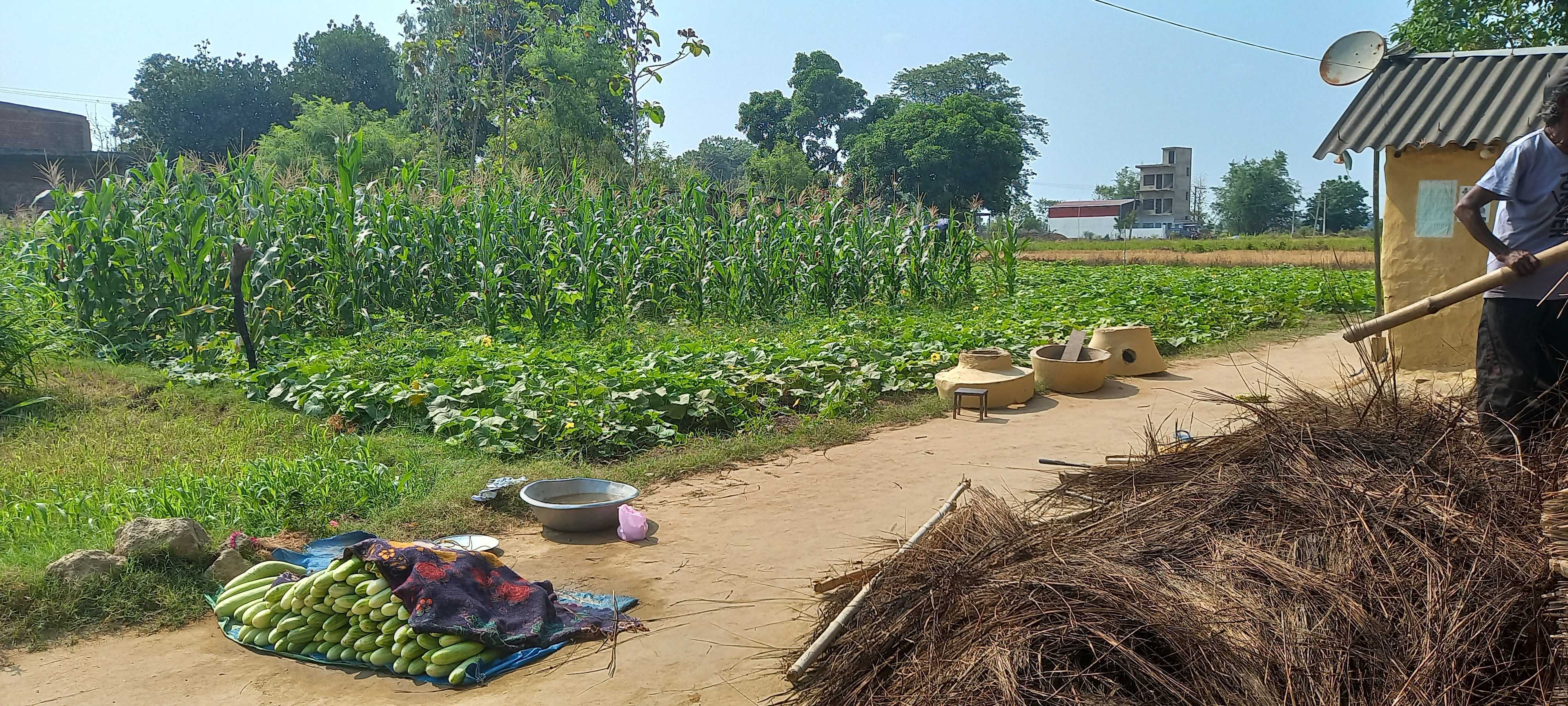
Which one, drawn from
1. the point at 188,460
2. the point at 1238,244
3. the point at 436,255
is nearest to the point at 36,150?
→ the point at 436,255

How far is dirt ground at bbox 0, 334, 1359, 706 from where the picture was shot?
126 inches

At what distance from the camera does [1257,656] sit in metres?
2.07

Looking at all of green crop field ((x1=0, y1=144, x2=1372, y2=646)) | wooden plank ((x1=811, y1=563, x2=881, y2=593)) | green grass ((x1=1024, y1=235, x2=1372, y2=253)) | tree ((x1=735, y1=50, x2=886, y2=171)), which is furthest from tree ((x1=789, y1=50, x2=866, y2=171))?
wooden plank ((x1=811, y1=563, x2=881, y2=593))

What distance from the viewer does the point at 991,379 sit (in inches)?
293

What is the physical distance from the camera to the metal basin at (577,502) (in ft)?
15.4

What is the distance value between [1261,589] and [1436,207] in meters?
6.68

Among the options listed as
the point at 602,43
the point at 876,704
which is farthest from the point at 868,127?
the point at 876,704

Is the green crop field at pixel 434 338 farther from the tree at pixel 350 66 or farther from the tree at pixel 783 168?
the tree at pixel 350 66

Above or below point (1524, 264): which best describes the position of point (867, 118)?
above

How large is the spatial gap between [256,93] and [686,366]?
46.1 m

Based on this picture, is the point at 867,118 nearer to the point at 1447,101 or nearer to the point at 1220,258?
the point at 1220,258

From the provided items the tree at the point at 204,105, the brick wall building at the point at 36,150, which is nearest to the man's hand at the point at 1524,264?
the brick wall building at the point at 36,150

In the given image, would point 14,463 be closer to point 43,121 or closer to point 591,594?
point 591,594

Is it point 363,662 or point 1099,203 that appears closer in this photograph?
point 363,662
